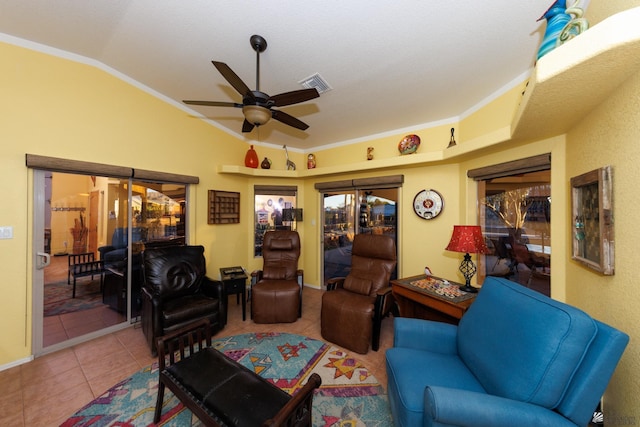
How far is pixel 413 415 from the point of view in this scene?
1171 mm

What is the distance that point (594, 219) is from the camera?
1.38m

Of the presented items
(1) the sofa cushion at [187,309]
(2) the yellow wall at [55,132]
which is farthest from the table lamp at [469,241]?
(2) the yellow wall at [55,132]

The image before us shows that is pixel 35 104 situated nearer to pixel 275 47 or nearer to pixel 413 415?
pixel 275 47

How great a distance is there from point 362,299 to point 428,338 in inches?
35.9

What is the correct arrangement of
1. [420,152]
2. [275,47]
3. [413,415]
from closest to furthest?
1. [413,415]
2. [275,47]
3. [420,152]

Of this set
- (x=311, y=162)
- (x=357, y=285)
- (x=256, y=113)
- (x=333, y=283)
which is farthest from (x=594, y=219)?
(x=311, y=162)

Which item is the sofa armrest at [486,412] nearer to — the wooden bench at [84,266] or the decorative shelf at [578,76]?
the decorative shelf at [578,76]

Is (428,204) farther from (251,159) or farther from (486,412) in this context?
(251,159)

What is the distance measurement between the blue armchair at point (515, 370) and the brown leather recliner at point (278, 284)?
165 cm

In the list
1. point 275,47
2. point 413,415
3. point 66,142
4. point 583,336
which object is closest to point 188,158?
point 66,142

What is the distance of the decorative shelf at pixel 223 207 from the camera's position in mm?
3604

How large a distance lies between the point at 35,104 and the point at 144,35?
4.18ft

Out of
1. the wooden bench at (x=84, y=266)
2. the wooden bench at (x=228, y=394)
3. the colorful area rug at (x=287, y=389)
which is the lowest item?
the colorful area rug at (x=287, y=389)

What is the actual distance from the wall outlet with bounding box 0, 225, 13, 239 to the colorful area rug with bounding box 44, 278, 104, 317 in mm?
568
